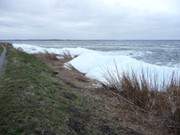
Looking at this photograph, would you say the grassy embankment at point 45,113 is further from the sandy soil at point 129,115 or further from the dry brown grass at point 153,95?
A: the dry brown grass at point 153,95

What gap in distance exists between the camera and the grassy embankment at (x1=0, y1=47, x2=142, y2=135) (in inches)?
199

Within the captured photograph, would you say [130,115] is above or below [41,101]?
below

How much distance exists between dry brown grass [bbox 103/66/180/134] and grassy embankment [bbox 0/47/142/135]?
0.95 m

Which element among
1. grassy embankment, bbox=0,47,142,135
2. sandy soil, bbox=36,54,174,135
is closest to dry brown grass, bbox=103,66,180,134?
sandy soil, bbox=36,54,174,135

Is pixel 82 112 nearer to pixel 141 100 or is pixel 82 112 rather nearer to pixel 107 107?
pixel 107 107

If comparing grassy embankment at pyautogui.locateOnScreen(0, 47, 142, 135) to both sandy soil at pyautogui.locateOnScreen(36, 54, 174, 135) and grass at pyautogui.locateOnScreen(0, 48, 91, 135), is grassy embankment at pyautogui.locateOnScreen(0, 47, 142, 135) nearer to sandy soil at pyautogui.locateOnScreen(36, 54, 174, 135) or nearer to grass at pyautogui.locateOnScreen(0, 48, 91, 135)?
grass at pyautogui.locateOnScreen(0, 48, 91, 135)

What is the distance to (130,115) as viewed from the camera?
7.82 m

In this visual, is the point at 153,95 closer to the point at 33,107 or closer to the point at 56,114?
the point at 56,114

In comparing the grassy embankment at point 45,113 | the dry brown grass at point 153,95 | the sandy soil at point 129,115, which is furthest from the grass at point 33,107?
the dry brown grass at point 153,95

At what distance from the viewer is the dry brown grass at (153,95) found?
6875 mm

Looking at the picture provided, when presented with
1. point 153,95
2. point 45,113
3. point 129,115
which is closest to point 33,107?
point 45,113

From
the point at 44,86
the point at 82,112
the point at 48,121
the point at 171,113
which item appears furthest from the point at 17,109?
the point at 171,113

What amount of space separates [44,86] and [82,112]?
146 cm

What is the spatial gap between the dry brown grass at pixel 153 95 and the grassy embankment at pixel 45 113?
95 cm
